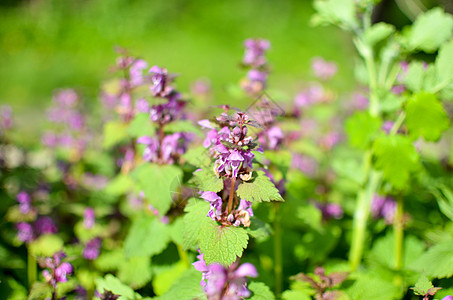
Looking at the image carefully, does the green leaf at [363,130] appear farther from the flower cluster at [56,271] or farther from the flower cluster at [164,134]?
the flower cluster at [56,271]

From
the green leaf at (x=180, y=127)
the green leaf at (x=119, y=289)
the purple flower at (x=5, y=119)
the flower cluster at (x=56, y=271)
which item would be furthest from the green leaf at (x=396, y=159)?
the purple flower at (x=5, y=119)

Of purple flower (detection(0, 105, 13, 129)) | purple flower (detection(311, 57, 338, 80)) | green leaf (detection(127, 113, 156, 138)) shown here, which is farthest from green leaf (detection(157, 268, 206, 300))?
purple flower (detection(311, 57, 338, 80))

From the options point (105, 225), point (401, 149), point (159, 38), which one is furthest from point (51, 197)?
point (159, 38)

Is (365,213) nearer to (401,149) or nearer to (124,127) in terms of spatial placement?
(401,149)

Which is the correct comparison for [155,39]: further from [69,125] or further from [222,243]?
[222,243]

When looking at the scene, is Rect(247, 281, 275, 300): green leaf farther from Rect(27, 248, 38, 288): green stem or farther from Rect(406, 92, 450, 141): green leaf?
Rect(27, 248, 38, 288): green stem
